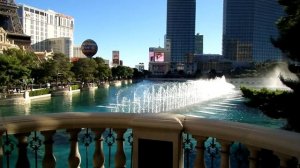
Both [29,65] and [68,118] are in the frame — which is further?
[29,65]

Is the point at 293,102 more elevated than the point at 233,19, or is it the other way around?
the point at 233,19

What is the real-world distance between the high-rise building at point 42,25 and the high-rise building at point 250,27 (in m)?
70.5

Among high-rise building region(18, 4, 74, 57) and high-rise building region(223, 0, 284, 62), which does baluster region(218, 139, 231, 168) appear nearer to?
high-rise building region(18, 4, 74, 57)

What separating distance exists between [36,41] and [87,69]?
3328 inches

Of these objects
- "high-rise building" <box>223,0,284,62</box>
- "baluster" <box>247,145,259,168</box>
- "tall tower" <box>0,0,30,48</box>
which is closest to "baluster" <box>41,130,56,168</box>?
"baluster" <box>247,145,259,168</box>

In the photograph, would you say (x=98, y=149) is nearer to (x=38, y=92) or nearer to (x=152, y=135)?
(x=152, y=135)

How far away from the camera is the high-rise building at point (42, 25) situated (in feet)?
484

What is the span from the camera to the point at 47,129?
366 centimetres

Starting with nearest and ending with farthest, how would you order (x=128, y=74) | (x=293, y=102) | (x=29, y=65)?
(x=293, y=102) → (x=29, y=65) → (x=128, y=74)

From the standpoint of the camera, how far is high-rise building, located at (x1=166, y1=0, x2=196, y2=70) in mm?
184625

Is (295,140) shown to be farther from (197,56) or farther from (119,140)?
(197,56)

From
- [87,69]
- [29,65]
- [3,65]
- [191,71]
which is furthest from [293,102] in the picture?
[191,71]

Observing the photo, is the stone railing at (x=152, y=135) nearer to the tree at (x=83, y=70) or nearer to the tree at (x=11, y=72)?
the tree at (x=11, y=72)

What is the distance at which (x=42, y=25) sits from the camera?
161625 millimetres
